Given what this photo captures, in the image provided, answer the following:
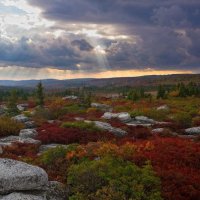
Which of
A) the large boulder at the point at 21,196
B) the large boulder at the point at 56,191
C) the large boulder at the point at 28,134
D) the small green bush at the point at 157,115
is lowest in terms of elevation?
the small green bush at the point at 157,115

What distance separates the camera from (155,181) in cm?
1525

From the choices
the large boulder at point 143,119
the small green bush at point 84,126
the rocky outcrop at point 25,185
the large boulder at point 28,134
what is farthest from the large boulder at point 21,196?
the large boulder at point 143,119

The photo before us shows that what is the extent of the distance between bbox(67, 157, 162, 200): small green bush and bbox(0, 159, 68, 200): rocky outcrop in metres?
0.64

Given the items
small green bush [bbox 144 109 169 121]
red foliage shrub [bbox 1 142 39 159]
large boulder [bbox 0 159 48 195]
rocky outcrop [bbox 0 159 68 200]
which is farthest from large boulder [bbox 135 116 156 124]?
large boulder [bbox 0 159 48 195]

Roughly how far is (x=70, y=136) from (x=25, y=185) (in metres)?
15.9

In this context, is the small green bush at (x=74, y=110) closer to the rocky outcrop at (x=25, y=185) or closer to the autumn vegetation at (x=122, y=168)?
the autumn vegetation at (x=122, y=168)

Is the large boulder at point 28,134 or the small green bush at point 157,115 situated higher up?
the large boulder at point 28,134

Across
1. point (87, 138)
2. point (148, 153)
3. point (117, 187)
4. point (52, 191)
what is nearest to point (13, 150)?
point (87, 138)

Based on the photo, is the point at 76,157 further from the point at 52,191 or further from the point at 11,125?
the point at 11,125

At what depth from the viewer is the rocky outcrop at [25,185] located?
1430cm

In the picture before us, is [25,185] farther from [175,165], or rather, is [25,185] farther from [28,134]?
[28,134]

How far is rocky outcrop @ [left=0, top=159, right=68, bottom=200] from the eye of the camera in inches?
563

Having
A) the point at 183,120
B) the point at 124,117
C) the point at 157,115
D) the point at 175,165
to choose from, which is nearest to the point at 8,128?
the point at 124,117

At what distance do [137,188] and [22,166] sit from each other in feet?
14.2
